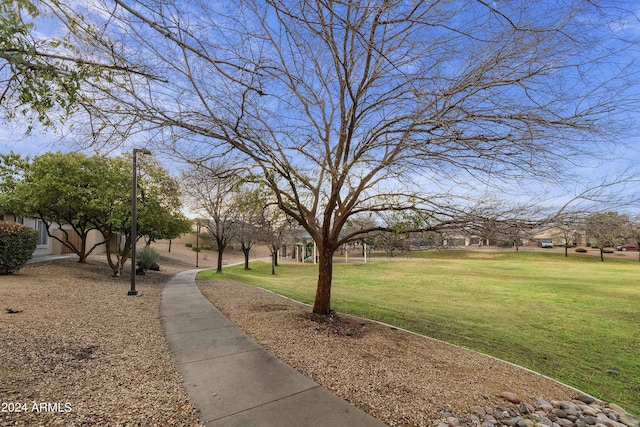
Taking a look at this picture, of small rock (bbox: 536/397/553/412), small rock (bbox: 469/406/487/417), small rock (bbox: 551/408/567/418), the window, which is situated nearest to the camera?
small rock (bbox: 469/406/487/417)

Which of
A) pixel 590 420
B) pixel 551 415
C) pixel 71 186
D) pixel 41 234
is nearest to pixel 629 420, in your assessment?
pixel 590 420

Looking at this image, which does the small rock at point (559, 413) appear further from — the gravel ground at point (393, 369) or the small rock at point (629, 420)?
the small rock at point (629, 420)

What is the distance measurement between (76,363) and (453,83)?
23.1 ft

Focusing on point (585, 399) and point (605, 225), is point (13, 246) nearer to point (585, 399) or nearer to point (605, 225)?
point (585, 399)

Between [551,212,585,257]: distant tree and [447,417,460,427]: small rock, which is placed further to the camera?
[551,212,585,257]: distant tree

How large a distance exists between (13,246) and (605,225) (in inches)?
596

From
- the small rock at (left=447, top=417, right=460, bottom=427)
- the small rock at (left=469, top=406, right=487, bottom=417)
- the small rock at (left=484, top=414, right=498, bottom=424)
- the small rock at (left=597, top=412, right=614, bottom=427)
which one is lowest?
the small rock at (left=597, top=412, right=614, bottom=427)

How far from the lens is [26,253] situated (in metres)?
10.8

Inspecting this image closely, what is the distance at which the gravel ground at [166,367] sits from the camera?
3.17m

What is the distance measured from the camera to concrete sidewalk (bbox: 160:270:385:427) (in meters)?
3.08

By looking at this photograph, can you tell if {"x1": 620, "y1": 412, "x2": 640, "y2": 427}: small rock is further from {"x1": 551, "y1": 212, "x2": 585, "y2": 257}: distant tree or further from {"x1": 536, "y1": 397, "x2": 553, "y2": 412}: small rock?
{"x1": 551, "y1": 212, "x2": 585, "y2": 257}: distant tree

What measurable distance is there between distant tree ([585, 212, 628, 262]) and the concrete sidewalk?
4132 millimetres

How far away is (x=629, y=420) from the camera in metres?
3.85

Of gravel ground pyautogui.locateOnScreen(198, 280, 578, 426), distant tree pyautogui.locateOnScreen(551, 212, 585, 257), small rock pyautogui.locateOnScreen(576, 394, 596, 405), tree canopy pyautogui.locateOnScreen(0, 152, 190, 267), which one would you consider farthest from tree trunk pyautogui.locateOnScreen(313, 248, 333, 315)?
tree canopy pyautogui.locateOnScreen(0, 152, 190, 267)
